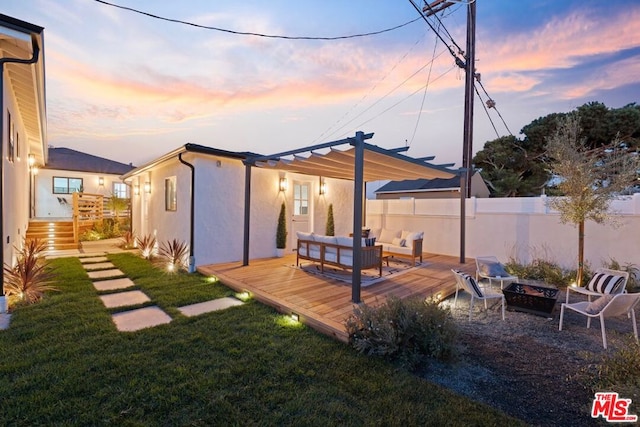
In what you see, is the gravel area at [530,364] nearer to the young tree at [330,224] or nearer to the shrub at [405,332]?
the shrub at [405,332]

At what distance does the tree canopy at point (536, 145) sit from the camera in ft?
39.2

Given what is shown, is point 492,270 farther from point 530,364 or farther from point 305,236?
point 305,236

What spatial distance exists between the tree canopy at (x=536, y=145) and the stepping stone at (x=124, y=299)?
583 inches

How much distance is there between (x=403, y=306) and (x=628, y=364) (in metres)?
1.99

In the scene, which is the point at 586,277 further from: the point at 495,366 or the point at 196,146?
the point at 196,146

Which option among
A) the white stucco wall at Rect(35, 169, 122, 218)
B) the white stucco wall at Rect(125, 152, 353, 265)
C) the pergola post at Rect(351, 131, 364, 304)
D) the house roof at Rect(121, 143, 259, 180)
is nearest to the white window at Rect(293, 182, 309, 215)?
the white stucco wall at Rect(125, 152, 353, 265)

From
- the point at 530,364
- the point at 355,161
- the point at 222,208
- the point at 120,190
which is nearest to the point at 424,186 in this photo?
the point at 222,208

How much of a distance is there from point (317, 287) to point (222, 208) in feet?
12.2

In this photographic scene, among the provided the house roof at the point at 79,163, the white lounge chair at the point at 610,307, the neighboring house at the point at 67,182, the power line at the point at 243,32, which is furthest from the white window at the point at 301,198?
the house roof at the point at 79,163

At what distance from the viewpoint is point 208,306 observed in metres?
4.72

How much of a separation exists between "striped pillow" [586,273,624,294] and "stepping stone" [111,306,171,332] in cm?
705

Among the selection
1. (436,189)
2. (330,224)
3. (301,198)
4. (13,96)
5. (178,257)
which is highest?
(13,96)

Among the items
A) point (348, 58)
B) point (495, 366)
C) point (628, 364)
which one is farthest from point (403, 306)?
point (348, 58)

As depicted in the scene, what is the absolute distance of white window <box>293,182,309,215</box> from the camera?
970cm
